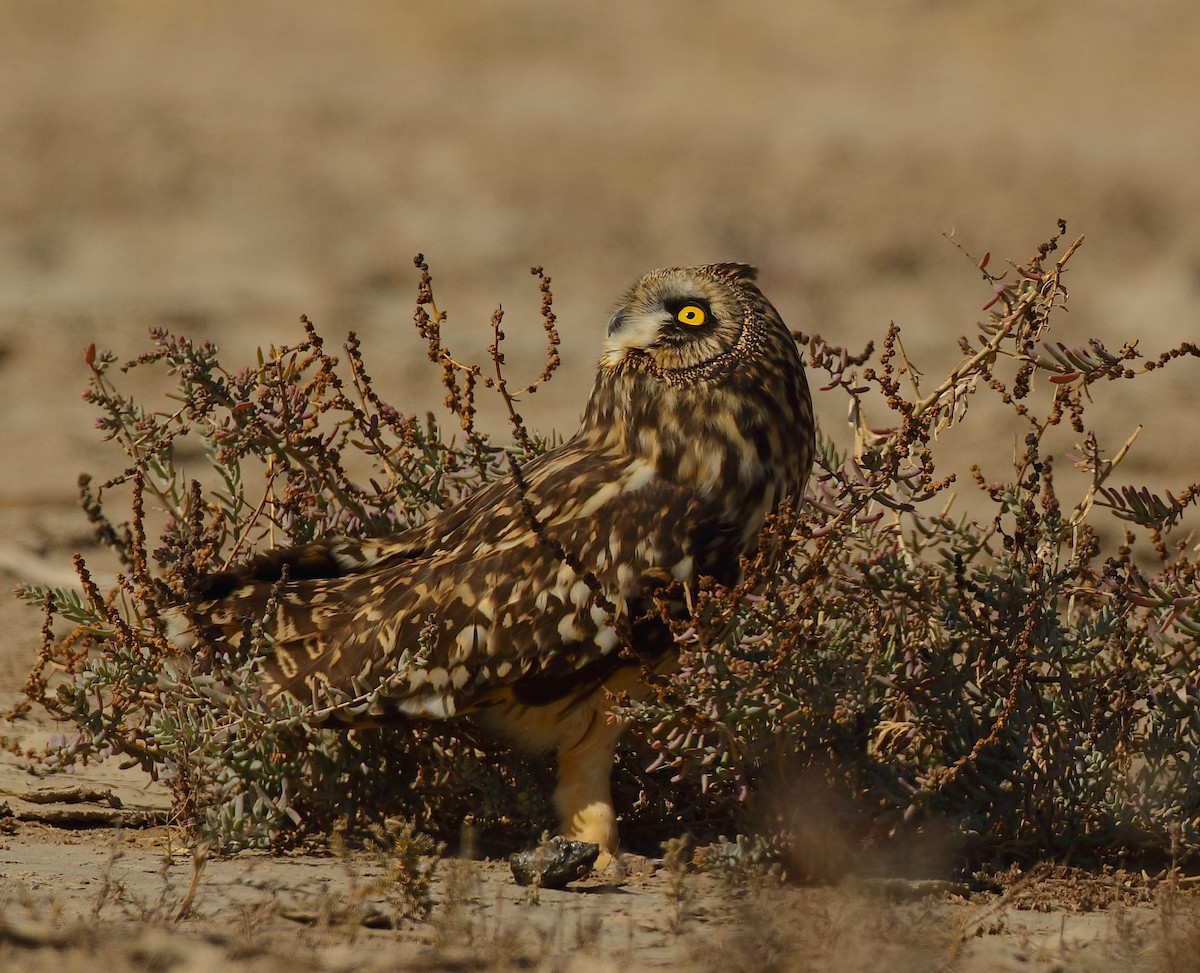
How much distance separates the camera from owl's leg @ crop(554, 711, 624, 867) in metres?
4.63

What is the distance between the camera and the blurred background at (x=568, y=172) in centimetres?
1256

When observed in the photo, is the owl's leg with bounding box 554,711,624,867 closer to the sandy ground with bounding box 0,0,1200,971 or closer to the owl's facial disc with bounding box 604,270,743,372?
the owl's facial disc with bounding box 604,270,743,372

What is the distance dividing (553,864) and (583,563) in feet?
2.54

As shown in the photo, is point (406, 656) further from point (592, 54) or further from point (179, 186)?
point (592, 54)

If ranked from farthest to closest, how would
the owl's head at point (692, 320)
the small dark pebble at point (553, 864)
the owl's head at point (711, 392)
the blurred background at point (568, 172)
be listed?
the blurred background at point (568, 172) < the owl's head at point (692, 320) < the owl's head at point (711, 392) < the small dark pebble at point (553, 864)

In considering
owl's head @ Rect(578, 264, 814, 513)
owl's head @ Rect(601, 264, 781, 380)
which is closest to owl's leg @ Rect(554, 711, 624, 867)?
owl's head @ Rect(578, 264, 814, 513)

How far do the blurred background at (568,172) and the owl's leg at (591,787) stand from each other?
5.88 metres

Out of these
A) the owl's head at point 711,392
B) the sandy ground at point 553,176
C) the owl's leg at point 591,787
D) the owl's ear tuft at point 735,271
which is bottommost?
the owl's leg at point 591,787

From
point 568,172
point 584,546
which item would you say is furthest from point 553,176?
point 584,546

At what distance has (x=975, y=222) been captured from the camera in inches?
592

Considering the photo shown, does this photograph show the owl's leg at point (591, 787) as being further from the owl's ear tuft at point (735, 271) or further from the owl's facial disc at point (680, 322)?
the owl's ear tuft at point (735, 271)

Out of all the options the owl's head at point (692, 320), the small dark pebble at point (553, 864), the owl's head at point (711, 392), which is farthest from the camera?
the owl's head at point (692, 320)

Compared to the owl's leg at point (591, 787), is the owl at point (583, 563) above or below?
above

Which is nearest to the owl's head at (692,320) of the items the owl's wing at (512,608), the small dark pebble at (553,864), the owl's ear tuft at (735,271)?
the owl's ear tuft at (735,271)
